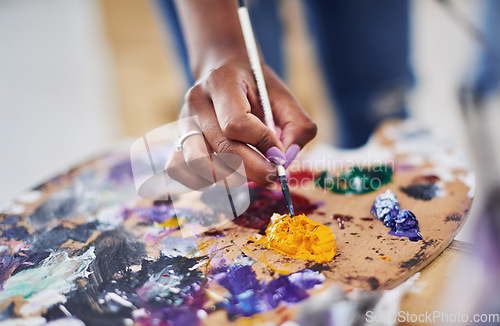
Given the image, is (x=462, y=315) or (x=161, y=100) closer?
(x=462, y=315)

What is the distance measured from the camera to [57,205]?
3.16 feet

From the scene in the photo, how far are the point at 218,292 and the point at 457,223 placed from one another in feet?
1.37

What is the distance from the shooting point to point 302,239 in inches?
27.3

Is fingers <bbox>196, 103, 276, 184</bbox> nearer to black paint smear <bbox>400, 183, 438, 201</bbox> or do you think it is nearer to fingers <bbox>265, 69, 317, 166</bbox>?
fingers <bbox>265, 69, 317, 166</bbox>

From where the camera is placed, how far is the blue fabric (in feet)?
4.96

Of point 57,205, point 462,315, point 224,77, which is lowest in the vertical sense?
point 462,315

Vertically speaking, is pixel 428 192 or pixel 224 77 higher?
pixel 224 77

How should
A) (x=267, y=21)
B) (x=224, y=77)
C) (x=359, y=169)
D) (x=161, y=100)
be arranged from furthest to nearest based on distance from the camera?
1. (x=161, y=100)
2. (x=267, y=21)
3. (x=359, y=169)
4. (x=224, y=77)

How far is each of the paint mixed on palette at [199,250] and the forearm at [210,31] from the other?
12.7 inches

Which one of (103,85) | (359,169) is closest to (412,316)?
(359,169)

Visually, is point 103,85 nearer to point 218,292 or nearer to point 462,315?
point 218,292

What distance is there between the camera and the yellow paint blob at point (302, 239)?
0.68m

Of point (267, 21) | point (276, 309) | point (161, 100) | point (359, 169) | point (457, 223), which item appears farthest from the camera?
point (161, 100)

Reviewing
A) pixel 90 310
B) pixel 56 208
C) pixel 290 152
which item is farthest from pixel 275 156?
pixel 56 208
